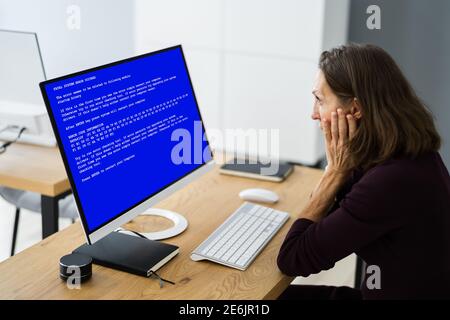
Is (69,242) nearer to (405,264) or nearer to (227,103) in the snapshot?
(405,264)

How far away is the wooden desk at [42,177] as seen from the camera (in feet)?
7.18

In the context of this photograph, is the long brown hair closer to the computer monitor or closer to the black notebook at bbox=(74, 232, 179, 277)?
the black notebook at bbox=(74, 232, 179, 277)

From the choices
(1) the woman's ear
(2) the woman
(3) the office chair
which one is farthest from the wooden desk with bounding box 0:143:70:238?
(1) the woman's ear

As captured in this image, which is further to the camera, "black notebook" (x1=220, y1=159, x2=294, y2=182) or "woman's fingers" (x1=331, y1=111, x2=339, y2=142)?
"black notebook" (x1=220, y1=159, x2=294, y2=182)

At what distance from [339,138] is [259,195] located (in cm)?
40

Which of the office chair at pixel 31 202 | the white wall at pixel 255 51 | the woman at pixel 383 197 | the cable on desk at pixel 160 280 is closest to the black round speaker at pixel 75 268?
the cable on desk at pixel 160 280

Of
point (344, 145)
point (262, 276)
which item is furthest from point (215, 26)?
point (262, 276)

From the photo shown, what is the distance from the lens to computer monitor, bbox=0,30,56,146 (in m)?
2.31

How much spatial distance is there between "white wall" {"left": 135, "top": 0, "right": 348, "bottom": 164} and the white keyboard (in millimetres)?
1391

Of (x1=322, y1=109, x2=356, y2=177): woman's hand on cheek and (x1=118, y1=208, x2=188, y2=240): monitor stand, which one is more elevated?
(x1=322, y1=109, x2=356, y2=177): woman's hand on cheek

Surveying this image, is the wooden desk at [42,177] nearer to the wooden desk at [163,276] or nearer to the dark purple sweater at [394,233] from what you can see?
the wooden desk at [163,276]

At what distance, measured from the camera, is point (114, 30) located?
385cm

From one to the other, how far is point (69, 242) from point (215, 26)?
1894 mm

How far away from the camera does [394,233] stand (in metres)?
1.54
